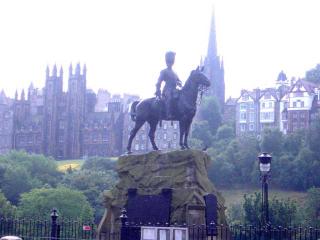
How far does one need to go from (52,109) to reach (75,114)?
5.40 meters

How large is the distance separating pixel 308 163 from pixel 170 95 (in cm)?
7883

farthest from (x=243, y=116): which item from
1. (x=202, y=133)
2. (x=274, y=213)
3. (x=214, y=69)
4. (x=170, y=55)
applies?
(x=170, y=55)

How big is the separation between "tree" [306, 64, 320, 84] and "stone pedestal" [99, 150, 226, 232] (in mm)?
111245

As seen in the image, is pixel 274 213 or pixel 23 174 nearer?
pixel 274 213

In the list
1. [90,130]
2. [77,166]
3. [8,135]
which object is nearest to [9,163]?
[77,166]

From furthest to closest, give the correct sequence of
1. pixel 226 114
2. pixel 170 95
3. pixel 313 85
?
pixel 226 114
pixel 313 85
pixel 170 95

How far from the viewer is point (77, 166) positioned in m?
131

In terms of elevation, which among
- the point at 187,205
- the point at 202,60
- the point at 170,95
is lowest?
the point at 187,205

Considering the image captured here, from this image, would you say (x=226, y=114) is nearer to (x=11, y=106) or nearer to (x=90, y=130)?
(x=90, y=130)

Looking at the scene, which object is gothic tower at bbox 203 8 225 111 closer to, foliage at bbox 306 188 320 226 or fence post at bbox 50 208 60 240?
foliage at bbox 306 188 320 226

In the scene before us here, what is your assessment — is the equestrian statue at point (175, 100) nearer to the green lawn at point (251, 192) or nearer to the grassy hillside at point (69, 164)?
the green lawn at point (251, 192)

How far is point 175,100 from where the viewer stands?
26.0 metres

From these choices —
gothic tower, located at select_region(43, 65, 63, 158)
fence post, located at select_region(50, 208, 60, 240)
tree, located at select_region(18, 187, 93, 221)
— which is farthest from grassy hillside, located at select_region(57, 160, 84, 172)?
fence post, located at select_region(50, 208, 60, 240)

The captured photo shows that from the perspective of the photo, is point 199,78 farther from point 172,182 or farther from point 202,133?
point 202,133
